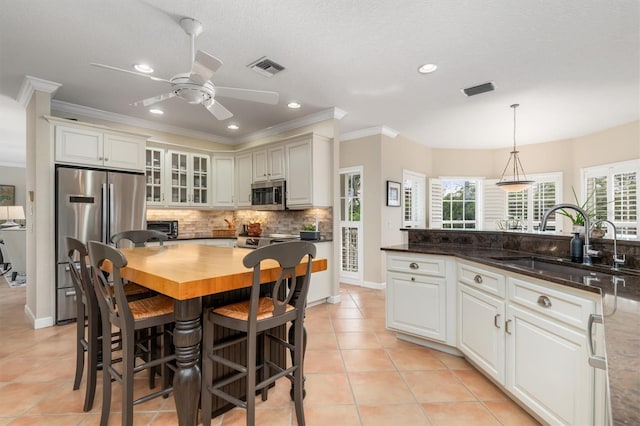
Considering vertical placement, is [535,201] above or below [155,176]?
below

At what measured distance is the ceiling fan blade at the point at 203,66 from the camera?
6.13ft

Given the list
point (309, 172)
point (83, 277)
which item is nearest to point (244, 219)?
point (309, 172)

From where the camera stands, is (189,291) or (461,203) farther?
(461,203)

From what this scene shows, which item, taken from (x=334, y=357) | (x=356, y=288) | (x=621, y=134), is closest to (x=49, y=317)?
(x=334, y=357)

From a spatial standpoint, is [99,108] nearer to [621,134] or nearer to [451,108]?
[451,108]

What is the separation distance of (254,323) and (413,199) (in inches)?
205

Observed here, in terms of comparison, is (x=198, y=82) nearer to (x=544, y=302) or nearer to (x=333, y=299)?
(x=544, y=302)

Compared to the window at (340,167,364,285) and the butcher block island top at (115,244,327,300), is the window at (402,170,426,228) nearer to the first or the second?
the window at (340,167,364,285)

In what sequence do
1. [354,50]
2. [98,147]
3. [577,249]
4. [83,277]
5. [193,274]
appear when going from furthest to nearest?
1. [98,147]
2. [354,50]
3. [577,249]
4. [83,277]
5. [193,274]

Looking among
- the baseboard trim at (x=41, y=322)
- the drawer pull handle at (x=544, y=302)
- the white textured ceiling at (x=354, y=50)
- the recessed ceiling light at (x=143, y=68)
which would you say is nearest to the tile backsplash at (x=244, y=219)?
the white textured ceiling at (x=354, y=50)

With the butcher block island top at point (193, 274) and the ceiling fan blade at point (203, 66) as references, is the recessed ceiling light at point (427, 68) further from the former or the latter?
the butcher block island top at point (193, 274)

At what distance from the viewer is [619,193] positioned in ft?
17.1

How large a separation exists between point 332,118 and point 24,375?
13.3ft

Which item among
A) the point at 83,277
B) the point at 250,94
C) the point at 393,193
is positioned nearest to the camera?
the point at 83,277
